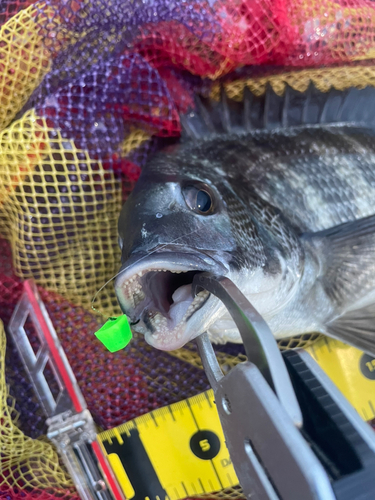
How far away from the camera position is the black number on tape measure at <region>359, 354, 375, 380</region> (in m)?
1.79

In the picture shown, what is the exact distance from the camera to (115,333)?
1.08 meters

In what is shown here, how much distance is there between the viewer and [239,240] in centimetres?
115

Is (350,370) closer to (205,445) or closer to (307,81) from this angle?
(205,445)

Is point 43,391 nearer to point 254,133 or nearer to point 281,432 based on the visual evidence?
point 281,432

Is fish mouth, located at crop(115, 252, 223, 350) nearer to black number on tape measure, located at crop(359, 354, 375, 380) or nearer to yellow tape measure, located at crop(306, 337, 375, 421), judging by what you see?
yellow tape measure, located at crop(306, 337, 375, 421)

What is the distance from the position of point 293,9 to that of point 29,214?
133cm

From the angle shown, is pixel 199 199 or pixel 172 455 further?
pixel 172 455

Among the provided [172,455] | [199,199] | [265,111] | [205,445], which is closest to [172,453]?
[172,455]

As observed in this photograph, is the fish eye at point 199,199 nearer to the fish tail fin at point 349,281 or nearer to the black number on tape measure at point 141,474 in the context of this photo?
the fish tail fin at point 349,281

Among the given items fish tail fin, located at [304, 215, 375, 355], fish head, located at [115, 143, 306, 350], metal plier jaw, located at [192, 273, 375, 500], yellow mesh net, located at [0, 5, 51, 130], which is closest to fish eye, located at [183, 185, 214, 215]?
fish head, located at [115, 143, 306, 350]

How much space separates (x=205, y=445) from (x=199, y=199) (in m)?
1.14

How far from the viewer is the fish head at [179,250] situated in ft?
3.24

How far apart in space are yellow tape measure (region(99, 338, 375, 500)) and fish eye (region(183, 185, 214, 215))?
0.96 metres

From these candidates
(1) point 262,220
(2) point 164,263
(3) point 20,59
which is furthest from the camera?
(3) point 20,59
